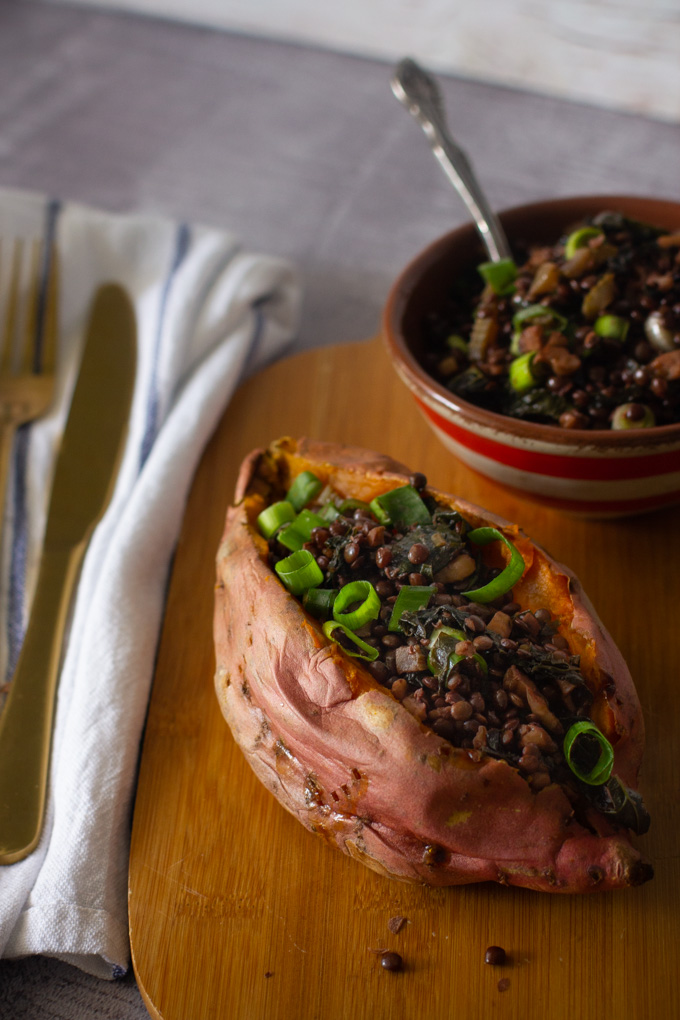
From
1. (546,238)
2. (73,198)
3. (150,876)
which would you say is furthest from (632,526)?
(73,198)

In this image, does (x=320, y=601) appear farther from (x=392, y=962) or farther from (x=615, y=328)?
(x=615, y=328)

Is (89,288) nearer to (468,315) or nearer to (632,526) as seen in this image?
(468,315)

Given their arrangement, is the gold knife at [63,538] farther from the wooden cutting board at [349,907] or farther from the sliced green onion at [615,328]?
the sliced green onion at [615,328]

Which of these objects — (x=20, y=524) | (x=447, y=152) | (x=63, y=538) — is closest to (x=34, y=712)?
(x=63, y=538)

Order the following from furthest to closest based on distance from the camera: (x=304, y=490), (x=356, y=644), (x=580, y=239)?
(x=580, y=239)
(x=304, y=490)
(x=356, y=644)

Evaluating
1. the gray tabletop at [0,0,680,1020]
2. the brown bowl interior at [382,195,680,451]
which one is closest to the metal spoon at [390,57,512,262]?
Result: the brown bowl interior at [382,195,680,451]
